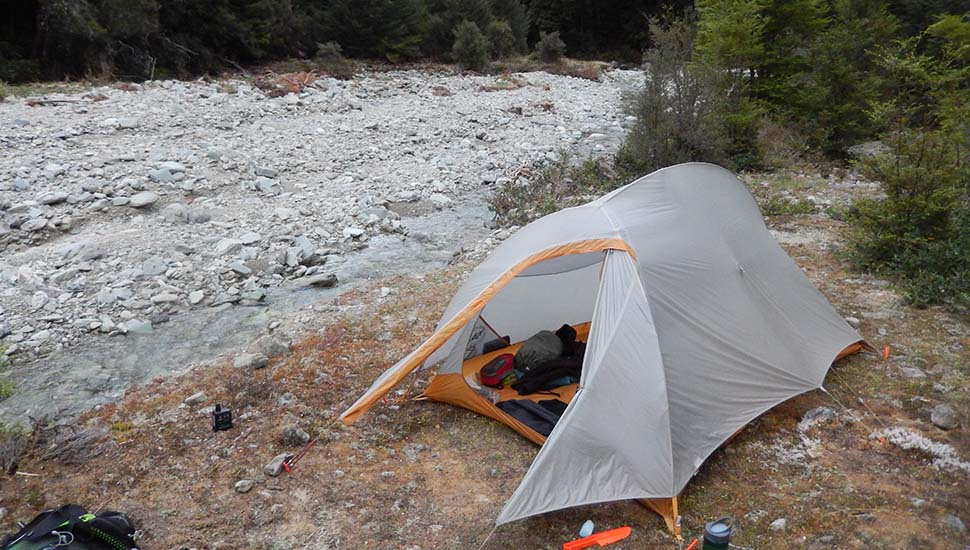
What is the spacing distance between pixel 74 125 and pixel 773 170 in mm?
12067

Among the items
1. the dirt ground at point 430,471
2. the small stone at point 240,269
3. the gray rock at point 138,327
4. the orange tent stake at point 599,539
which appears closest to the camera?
the orange tent stake at point 599,539

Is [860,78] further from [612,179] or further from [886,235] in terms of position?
[886,235]

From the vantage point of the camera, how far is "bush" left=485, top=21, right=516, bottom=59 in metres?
28.3

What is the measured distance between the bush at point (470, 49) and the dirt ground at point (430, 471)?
68.9 feet

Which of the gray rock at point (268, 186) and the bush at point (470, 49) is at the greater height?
the bush at point (470, 49)

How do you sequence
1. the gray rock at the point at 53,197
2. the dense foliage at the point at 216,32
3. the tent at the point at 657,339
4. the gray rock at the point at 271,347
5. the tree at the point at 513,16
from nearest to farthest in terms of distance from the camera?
the tent at the point at 657,339
the gray rock at the point at 271,347
the gray rock at the point at 53,197
the dense foliage at the point at 216,32
the tree at the point at 513,16

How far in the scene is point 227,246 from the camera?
337 inches

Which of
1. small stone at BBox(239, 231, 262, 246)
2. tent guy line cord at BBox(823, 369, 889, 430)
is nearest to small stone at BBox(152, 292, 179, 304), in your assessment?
small stone at BBox(239, 231, 262, 246)

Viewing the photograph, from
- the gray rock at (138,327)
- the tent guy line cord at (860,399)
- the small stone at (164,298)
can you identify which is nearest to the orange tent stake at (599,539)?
the tent guy line cord at (860,399)

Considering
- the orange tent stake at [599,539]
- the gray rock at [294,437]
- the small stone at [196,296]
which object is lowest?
the small stone at [196,296]

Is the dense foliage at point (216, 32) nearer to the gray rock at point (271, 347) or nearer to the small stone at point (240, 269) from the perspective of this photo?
the small stone at point (240, 269)

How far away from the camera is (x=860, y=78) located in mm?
13539

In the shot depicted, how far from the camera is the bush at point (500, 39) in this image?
→ 28328 mm

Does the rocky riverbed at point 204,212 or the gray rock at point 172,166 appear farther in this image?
the gray rock at point 172,166
